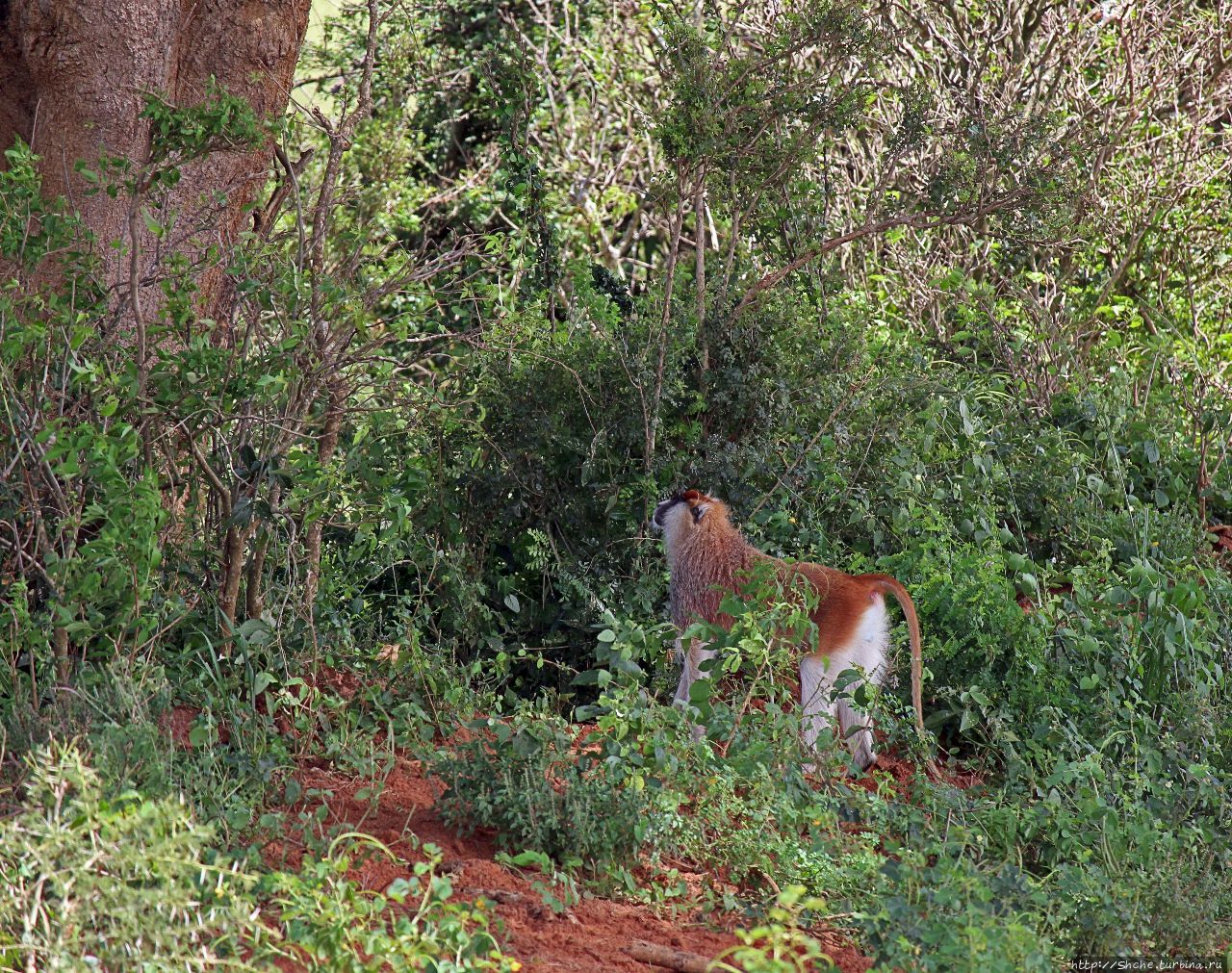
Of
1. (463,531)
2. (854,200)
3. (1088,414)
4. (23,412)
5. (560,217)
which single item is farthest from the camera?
(560,217)

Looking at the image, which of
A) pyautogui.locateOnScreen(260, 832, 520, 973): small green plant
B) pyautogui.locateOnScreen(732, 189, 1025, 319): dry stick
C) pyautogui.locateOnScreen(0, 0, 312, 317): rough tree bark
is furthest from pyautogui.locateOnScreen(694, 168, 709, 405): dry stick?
pyautogui.locateOnScreen(260, 832, 520, 973): small green plant

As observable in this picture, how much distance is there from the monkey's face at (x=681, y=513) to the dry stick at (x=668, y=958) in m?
2.35

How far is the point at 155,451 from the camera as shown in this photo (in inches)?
205

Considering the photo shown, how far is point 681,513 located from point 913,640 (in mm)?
1115

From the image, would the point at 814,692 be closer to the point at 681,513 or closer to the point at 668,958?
the point at 681,513

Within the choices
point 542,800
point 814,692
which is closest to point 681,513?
point 814,692

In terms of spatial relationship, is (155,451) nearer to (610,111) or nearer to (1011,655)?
(1011,655)

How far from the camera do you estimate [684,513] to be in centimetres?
602

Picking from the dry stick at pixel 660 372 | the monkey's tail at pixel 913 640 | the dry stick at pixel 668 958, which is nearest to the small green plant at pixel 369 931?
the dry stick at pixel 668 958

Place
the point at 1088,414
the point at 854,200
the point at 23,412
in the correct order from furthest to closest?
the point at 854,200
the point at 1088,414
the point at 23,412

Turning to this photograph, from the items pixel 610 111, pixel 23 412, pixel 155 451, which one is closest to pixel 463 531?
pixel 155 451

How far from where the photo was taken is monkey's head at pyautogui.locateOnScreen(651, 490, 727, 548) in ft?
19.7

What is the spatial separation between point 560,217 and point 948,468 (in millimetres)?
5064

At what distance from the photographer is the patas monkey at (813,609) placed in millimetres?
5719
